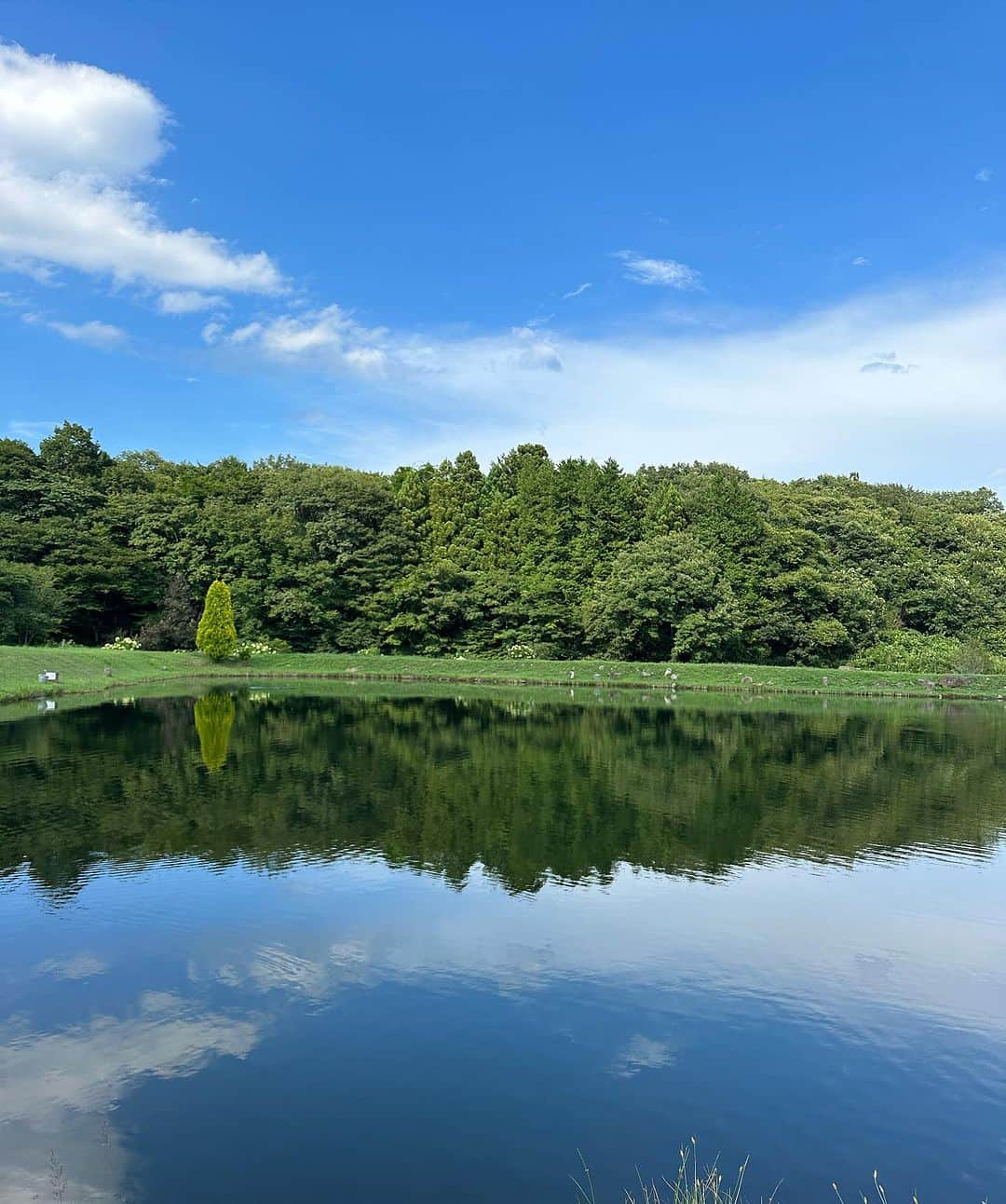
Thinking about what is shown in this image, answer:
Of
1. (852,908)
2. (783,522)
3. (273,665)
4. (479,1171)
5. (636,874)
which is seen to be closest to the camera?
(479,1171)

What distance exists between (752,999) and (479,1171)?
3.81m

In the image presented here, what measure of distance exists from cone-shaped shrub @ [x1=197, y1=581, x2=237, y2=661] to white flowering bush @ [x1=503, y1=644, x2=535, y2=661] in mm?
16292

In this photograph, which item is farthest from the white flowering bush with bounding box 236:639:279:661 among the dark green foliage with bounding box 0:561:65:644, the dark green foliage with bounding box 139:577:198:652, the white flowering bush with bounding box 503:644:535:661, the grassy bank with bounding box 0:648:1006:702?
the white flowering bush with bounding box 503:644:535:661

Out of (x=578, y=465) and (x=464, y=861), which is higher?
(x=578, y=465)

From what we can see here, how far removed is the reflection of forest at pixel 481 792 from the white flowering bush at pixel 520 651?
79.9ft

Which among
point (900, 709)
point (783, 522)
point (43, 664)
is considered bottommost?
point (900, 709)

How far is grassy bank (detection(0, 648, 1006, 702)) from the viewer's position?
4403cm

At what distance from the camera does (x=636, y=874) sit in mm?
12898

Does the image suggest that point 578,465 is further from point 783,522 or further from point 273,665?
point 273,665

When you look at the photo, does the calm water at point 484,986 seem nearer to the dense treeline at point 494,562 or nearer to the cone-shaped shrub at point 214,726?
the cone-shaped shrub at point 214,726

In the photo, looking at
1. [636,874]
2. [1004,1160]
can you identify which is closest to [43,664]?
[636,874]

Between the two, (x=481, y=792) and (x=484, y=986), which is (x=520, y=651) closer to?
(x=481, y=792)

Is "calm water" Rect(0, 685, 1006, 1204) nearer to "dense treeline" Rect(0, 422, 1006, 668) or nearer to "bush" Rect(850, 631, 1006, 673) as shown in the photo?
"bush" Rect(850, 631, 1006, 673)

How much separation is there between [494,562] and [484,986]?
52190mm
